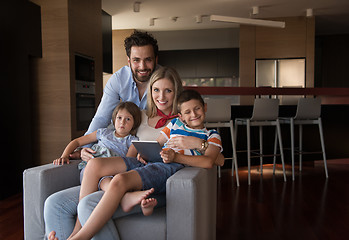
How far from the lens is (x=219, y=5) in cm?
601

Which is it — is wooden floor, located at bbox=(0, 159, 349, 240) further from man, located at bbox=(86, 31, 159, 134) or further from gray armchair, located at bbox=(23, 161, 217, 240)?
man, located at bbox=(86, 31, 159, 134)

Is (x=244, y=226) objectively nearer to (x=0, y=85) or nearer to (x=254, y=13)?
(x=0, y=85)

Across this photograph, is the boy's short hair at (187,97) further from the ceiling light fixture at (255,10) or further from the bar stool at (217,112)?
the ceiling light fixture at (255,10)

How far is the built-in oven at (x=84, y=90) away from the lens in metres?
4.37

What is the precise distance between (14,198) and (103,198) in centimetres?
240

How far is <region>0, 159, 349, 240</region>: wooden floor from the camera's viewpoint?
2357mm

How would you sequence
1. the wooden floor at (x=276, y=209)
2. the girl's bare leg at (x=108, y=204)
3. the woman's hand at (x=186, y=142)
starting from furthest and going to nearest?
1. the wooden floor at (x=276, y=209)
2. the woman's hand at (x=186, y=142)
3. the girl's bare leg at (x=108, y=204)

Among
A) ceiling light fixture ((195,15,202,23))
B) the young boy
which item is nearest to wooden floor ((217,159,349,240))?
the young boy

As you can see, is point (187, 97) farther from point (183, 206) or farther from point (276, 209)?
point (276, 209)

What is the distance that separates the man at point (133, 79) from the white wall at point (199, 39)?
5.99 meters

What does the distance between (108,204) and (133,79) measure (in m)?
0.97

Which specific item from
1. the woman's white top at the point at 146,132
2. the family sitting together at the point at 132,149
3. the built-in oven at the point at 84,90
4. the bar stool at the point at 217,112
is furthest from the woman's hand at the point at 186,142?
the built-in oven at the point at 84,90

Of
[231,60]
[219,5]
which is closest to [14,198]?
[219,5]

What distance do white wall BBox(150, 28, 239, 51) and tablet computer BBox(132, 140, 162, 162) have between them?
6483 mm
